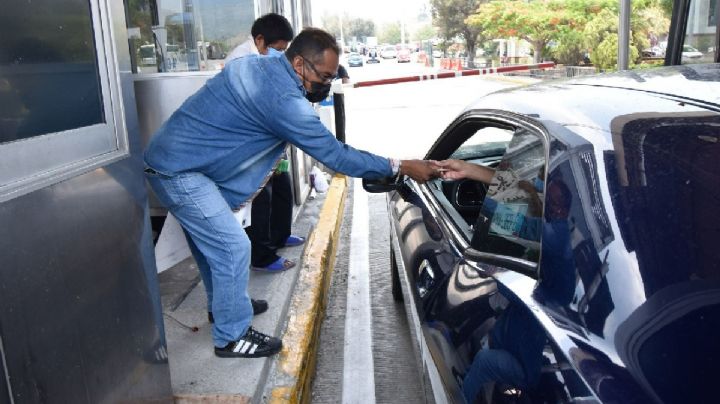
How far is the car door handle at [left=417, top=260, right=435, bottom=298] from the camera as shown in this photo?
255 cm

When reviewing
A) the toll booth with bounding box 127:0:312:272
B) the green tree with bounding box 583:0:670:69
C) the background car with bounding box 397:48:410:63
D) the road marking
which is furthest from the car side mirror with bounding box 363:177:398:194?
the background car with bounding box 397:48:410:63

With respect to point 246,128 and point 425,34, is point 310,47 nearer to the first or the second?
point 246,128

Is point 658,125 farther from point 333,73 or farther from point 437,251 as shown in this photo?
point 333,73

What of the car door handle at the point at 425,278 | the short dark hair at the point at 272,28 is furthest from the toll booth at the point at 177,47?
the car door handle at the point at 425,278

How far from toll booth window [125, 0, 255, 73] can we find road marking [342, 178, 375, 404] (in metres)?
2.17

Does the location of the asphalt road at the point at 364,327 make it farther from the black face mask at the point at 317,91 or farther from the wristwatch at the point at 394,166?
the black face mask at the point at 317,91

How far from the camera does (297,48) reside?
2.98m

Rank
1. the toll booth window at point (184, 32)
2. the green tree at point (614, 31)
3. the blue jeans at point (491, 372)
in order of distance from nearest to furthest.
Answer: the blue jeans at point (491, 372)
the toll booth window at point (184, 32)
the green tree at point (614, 31)

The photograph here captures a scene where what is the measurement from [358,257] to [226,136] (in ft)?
9.55

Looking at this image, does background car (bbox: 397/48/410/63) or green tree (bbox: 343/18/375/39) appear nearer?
background car (bbox: 397/48/410/63)

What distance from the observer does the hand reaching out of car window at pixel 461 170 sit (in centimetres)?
285

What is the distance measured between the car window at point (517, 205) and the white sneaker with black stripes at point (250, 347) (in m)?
1.50

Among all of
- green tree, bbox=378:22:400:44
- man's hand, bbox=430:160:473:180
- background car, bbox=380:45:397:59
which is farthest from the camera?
green tree, bbox=378:22:400:44

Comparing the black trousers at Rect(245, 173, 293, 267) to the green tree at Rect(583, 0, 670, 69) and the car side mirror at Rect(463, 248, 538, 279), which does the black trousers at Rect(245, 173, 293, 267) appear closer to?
the car side mirror at Rect(463, 248, 538, 279)
